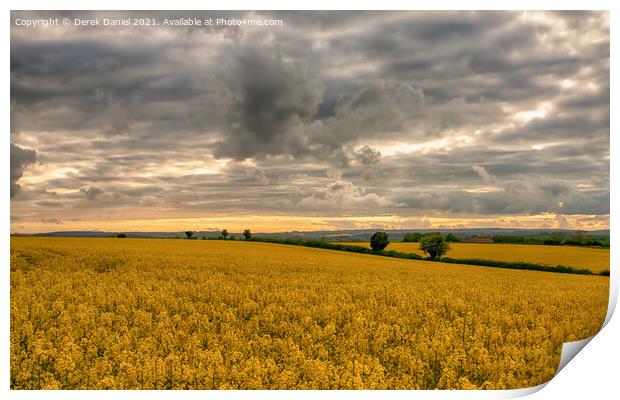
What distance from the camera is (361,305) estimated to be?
9.29 metres

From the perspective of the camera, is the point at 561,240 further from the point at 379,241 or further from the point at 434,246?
the point at 379,241

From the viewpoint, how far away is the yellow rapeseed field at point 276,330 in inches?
265

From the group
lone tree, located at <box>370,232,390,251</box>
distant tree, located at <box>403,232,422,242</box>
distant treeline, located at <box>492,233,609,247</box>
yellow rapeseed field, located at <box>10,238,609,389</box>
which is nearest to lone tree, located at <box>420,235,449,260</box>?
distant tree, located at <box>403,232,422,242</box>

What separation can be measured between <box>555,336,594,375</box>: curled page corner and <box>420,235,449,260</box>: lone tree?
1472 cm

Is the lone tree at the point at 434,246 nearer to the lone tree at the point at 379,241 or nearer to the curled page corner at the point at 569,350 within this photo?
the lone tree at the point at 379,241

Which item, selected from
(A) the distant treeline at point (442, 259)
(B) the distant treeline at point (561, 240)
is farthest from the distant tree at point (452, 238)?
(B) the distant treeline at point (561, 240)

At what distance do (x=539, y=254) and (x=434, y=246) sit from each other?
6.36 m

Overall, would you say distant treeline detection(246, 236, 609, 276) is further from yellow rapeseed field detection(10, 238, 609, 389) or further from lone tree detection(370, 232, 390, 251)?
yellow rapeseed field detection(10, 238, 609, 389)

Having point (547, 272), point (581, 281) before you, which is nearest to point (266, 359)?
point (581, 281)

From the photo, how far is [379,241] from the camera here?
23.7 meters

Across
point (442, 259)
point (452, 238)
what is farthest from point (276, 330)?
point (442, 259)

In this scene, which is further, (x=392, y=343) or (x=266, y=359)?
(x=392, y=343)
